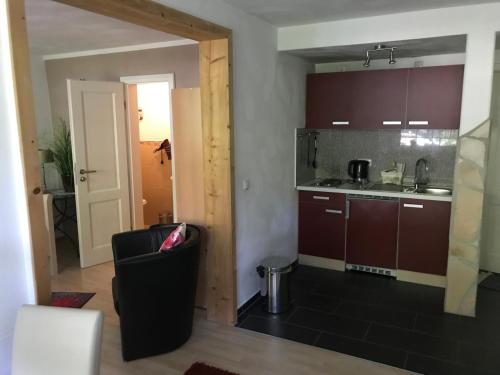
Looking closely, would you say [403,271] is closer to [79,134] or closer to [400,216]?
[400,216]

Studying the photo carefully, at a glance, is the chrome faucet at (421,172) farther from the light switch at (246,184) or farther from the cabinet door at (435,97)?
the light switch at (246,184)

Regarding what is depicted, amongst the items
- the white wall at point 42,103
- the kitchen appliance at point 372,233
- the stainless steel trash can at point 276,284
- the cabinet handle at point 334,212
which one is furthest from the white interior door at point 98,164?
the kitchen appliance at point 372,233

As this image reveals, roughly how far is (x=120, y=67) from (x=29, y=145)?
3317mm

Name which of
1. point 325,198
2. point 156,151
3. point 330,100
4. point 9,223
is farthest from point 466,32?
point 156,151

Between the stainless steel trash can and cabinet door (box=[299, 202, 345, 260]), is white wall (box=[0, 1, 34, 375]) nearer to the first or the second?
the stainless steel trash can

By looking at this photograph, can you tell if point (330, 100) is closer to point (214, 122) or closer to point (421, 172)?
point (421, 172)

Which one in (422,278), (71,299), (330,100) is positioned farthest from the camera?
(330,100)

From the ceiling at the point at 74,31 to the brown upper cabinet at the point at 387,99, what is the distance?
168 cm

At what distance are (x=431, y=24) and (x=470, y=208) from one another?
4.94 ft

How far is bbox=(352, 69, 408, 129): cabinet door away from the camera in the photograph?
4.09 metres

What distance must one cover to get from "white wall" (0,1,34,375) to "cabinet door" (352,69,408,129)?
11.2 feet

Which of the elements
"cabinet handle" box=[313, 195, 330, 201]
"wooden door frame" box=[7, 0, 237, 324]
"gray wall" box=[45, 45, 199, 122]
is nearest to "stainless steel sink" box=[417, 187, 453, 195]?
"cabinet handle" box=[313, 195, 330, 201]

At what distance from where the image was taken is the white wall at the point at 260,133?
320 centimetres

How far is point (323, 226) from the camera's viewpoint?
175 inches
